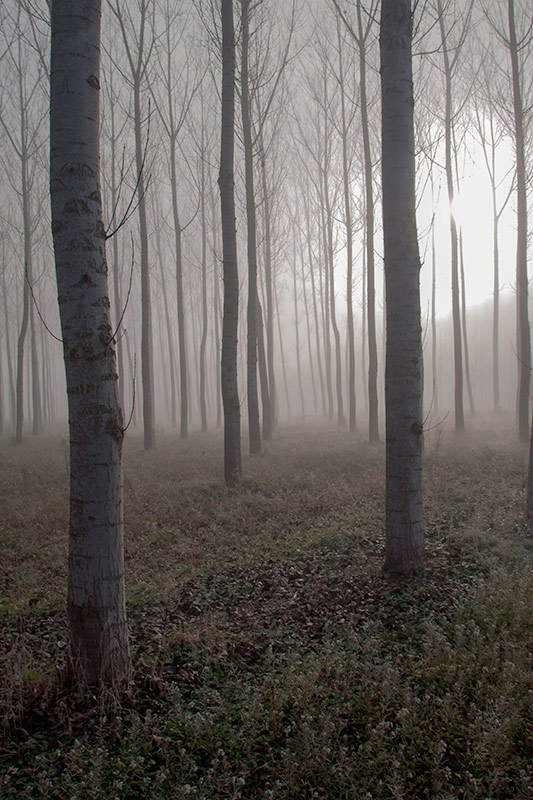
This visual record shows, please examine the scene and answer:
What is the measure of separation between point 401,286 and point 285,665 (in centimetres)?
359

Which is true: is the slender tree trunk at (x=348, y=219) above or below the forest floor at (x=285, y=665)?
above

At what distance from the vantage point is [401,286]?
16.0 ft

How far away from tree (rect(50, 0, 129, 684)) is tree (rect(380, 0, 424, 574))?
2894 mm

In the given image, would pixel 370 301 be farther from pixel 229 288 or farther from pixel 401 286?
pixel 401 286

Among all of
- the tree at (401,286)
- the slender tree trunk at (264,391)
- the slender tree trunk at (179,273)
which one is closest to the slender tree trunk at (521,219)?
the slender tree trunk at (264,391)

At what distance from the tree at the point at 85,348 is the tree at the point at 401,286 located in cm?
289

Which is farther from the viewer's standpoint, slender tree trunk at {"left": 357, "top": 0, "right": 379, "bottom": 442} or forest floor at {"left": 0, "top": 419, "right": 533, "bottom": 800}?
slender tree trunk at {"left": 357, "top": 0, "right": 379, "bottom": 442}

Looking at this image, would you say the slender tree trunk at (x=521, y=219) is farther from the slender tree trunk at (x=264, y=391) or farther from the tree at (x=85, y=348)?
the tree at (x=85, y=348)

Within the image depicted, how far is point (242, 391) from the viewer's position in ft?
116

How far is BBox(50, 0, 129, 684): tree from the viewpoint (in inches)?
121

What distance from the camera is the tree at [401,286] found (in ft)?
15.8

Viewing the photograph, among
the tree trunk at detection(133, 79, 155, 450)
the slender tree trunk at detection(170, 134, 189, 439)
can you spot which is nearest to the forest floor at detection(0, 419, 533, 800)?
the tree trunk at detection(133, 79, 155, 450)

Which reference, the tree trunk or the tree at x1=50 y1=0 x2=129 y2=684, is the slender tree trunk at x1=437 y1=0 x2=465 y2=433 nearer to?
the tree trunk

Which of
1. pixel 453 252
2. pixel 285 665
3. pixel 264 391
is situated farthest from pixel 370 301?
pixel 285 665
